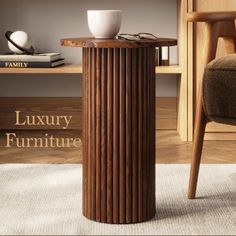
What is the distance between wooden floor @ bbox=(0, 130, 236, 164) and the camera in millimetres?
2680

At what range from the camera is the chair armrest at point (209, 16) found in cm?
201

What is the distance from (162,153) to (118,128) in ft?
3.48

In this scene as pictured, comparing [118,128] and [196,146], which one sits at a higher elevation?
Answer: [118,128]

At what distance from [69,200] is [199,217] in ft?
1.37

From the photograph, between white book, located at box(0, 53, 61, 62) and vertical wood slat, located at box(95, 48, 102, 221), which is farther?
white book, located at box(0, 53, 61, 62)

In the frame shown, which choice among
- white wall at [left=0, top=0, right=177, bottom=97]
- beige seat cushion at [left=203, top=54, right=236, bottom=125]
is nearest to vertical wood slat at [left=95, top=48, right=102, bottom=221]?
beige seat cushion at [left=203, top=54, right=236, bottom=125]

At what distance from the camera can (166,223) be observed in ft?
6.00

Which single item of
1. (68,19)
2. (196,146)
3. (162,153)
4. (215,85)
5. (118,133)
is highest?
(68,19)

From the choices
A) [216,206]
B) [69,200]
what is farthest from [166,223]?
[69,200]

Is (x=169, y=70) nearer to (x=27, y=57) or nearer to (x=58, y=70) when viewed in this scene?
(x=58, y=70)

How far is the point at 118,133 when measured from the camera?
1791 millimetres

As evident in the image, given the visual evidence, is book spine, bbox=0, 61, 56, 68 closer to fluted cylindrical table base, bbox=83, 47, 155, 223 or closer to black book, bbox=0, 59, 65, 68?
black book, bbox=0, 59, 65, 68

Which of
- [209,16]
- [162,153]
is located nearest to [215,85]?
[209,16]

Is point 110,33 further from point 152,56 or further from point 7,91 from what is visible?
point 7,91
